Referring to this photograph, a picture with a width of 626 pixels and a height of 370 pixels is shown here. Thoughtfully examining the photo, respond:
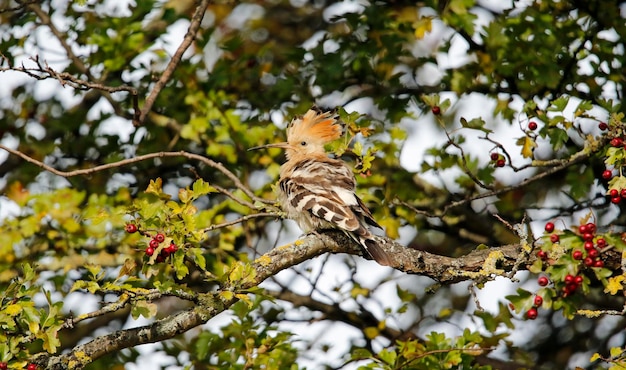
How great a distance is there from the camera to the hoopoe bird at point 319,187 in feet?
15.1

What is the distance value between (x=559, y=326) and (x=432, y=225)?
1.71 metres

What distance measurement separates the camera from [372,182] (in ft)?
20.1

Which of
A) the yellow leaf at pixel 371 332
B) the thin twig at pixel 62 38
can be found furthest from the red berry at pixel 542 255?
the thin twig at pixel 62 38

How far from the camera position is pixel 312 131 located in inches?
245

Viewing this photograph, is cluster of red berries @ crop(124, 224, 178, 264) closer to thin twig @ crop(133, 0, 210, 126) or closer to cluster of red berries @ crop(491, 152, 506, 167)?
thin twig @ crop(133, 0, 210, 126)

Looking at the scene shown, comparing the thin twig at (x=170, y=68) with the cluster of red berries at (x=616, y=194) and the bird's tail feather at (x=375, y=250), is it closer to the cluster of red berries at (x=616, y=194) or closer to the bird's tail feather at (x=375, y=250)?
the bird's tail feather at (x=375, y=250)

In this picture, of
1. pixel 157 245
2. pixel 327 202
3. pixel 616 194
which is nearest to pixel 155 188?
pixel 157 245

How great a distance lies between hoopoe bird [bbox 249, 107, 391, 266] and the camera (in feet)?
15.1

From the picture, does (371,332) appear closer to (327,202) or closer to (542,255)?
(327,202)

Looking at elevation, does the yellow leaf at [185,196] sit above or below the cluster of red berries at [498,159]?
above

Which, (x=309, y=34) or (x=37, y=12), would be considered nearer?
(x=37, y=12)

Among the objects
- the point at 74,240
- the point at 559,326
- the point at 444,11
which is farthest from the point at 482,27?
the point at 74,240

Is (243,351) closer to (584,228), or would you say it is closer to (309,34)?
(584,228)

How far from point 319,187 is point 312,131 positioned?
1105 millimetres
